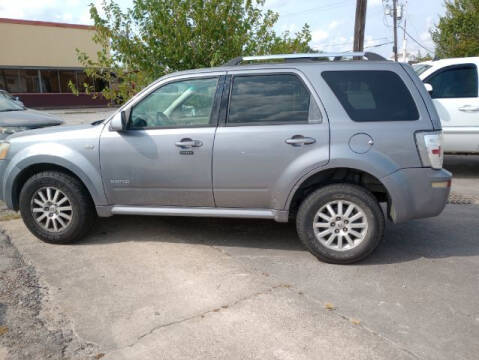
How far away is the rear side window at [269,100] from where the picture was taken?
14.3 feet

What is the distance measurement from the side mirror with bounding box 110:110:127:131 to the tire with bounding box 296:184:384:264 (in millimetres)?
1974

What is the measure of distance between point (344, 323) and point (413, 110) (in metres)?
2.07

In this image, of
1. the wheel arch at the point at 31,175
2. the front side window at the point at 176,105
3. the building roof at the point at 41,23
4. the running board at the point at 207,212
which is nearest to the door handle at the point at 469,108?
the running board at the point at 207,212

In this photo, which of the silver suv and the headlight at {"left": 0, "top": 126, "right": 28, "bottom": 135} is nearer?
the silver suv

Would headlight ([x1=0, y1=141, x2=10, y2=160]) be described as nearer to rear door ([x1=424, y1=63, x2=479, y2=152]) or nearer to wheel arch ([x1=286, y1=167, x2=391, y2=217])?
wheel arch ([x1=286, y1=167, x2=391, y2=217])

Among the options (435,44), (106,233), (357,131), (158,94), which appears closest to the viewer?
(357,131)

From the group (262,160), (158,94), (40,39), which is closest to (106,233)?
(158,94)

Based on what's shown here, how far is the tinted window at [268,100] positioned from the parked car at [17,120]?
4938mm

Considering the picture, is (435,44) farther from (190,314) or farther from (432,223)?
(190,314)

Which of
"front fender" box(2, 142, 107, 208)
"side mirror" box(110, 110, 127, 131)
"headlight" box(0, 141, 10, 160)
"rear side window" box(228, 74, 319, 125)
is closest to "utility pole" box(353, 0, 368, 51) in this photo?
"rear side window" box(228, 74, 319, 125)

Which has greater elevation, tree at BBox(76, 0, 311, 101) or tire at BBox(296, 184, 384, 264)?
tree at BBox(76, 0, 311, 101)

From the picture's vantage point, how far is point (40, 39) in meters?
31.0

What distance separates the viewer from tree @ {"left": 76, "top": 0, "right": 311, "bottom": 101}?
743 cm

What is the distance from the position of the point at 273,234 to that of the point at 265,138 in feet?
4.60
